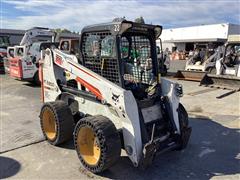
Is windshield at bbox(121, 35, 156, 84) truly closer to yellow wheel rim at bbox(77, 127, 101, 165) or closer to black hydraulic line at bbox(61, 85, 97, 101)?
black hydraulic line at bbox(61, 85, 97, 101)

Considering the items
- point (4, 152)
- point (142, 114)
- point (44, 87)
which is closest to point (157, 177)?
point (142, 114)

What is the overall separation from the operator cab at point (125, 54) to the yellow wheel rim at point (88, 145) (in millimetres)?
964

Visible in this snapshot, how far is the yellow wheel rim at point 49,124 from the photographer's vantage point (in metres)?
→ 5.69

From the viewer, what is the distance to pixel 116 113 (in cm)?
445

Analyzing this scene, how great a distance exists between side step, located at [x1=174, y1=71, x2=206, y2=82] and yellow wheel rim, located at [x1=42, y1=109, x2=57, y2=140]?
1013cm

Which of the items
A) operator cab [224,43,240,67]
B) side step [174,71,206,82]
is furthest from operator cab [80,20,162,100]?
operator cab [224,43,240,67]

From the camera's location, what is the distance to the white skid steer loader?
4207 mm

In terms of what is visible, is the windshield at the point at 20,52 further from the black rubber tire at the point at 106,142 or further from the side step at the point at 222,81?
the black rubber tire at the point at 106,142

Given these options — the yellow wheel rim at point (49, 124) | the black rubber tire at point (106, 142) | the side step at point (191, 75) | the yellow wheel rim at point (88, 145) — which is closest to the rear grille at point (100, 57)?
the black rubber tire at point (106, 142)

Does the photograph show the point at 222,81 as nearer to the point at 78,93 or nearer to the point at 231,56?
the point at 231,56

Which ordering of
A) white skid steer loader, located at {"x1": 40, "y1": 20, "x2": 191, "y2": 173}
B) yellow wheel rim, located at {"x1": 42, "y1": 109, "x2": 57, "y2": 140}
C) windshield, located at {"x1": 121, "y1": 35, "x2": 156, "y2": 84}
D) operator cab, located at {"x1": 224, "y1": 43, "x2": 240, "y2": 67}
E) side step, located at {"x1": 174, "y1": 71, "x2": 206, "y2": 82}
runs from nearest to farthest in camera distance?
white skid steer loader, located at {"x1": 40, "y1": 20, "x2": 191, "y2": 173} < windshield, located at {"x1": 121, "y1": 35, "x2": 156, "y2": 84} < yellow wheel rim, located at {"x1": 42, "y1": 109, "x2": 57, "y2": 140} < operator cab, located at {"x1": 224, "y1": 43, "x2": 240, "y2": 67} < side step, located at {"x1": 174, "y1": 71, "x2": 206, "y2": 82}

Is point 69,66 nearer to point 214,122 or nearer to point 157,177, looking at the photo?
point 157,177

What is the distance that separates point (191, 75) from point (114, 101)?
1111cm

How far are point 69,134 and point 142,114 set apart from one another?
1664 millimetres
